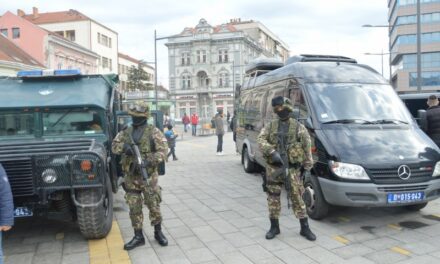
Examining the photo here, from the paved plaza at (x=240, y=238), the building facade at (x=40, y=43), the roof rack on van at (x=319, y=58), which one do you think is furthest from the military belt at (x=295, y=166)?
the building facade at (x=40, y=43)

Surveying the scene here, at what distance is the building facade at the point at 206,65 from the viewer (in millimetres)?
71938

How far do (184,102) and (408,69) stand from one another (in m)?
37.4

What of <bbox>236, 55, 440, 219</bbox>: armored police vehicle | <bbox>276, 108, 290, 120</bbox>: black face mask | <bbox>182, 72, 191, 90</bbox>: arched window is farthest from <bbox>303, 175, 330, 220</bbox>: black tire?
<bbox>182, 72, 191, 90</bbox>: arched window

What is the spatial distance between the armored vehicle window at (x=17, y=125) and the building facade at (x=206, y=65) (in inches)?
2559

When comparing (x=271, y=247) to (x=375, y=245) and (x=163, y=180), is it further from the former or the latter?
(x=163, y=180)

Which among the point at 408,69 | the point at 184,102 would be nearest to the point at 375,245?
the point at 408,69

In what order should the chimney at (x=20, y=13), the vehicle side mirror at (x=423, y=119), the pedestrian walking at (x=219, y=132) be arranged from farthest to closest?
the chimney at (x=20, y=13) < the pedestrian walking at (x=219, y=132) < the vehicle side mirror at (x=423, y=119)

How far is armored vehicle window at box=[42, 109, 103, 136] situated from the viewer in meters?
6.12

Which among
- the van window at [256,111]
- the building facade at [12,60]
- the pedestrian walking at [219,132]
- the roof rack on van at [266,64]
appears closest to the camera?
the van window at [256,111]

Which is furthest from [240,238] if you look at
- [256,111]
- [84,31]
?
[84,31]

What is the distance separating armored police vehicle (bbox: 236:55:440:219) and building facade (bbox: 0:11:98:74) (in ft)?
131

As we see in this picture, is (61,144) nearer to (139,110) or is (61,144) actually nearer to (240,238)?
(139,110)

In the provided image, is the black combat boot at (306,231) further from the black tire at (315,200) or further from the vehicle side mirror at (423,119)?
the vehicle side mirror at (423,119)

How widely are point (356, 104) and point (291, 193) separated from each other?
211 cm
